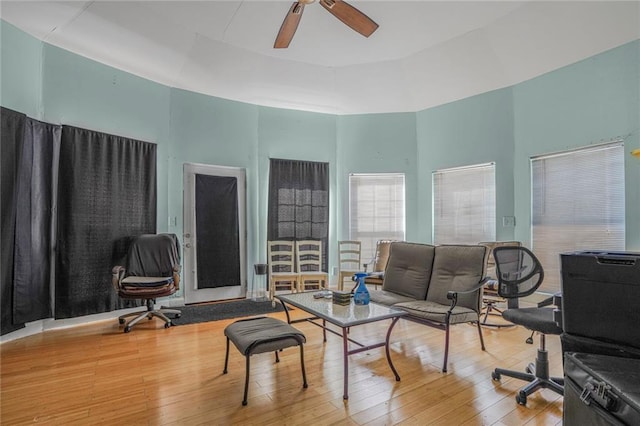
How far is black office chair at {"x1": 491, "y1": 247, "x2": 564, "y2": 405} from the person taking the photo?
2.12 m

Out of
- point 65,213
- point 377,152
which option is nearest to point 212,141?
point 65,213

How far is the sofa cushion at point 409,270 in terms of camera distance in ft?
10.9

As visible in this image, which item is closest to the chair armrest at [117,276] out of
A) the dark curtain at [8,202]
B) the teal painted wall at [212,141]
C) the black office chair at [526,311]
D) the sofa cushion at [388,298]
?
the dark curtain at [8,202]

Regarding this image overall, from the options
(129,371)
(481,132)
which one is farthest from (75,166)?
(481,132)

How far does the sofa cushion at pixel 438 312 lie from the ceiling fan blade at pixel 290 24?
2.76 meters

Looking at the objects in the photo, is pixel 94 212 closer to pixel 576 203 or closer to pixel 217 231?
pixel 217 231

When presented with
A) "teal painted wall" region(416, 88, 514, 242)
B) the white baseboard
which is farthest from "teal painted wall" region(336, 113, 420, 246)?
the white baseboard

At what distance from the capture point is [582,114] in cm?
384

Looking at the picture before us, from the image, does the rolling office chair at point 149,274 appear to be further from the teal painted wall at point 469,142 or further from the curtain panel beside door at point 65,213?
the teal painted wall at point 469,142

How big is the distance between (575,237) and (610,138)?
118 cm

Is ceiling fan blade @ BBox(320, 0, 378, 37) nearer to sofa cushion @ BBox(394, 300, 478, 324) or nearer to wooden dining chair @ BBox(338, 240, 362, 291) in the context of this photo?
sofa cushion @ BBox(394, 300, 478, 324)

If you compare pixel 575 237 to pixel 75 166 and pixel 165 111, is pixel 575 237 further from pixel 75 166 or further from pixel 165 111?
pixel 75 166

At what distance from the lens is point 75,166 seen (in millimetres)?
3705

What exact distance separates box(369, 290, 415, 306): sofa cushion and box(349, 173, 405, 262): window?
227 centimetres
